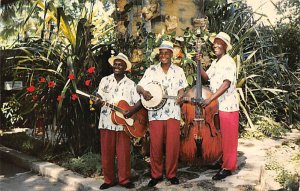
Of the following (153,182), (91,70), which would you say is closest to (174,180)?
(153,182)

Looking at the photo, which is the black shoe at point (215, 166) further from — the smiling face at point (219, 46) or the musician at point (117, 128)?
the smiling face at point (219, 46)

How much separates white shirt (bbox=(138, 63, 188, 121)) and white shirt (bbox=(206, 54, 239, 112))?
0.41m

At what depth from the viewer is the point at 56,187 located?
4.77 m

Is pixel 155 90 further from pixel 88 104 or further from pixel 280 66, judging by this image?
pixel 280 66

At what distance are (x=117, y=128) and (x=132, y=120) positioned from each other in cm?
19

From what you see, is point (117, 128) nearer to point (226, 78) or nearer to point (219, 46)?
point (226, 78)

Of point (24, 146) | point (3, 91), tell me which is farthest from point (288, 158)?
point (3, 91)

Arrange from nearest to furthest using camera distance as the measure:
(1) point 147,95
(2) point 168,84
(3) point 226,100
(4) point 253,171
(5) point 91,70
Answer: (1) point 147,95 < (2) point 168,84 < (3) point 226,100 < (4) point 253,171 < (5) point 91,70

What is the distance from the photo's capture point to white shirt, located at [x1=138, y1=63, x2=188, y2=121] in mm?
4117

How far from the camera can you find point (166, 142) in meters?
4.18

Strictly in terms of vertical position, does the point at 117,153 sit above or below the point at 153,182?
above

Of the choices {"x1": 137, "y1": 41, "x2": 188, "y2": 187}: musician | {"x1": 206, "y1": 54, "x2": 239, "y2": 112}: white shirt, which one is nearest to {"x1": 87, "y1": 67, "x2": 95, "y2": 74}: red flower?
{"x1": 137, "y1": 41, "x2": 188, "y2": 187}: musician

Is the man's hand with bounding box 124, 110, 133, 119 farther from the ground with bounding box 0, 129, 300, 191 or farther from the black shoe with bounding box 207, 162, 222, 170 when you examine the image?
the black shoe with bounding box 207, 162, 222, 170

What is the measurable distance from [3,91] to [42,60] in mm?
3354
